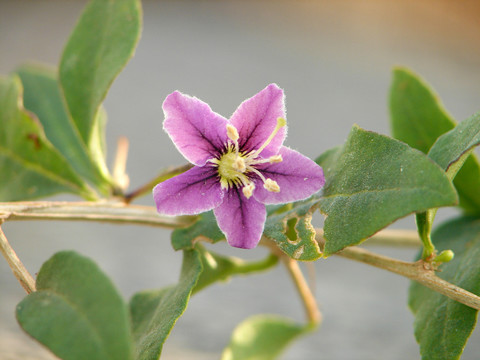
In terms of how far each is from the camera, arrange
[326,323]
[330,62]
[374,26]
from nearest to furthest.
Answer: [326,323], [330,62], [374,26]

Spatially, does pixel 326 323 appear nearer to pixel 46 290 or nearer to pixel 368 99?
pixel 46 290

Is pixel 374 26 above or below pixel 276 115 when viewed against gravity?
below

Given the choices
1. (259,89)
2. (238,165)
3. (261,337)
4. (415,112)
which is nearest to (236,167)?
(238,165)

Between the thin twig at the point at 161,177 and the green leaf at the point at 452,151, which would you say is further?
the thin twig at the point at 161,177

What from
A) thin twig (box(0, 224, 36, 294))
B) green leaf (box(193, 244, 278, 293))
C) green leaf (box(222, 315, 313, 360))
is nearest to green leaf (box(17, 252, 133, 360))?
thin twig (box(0, 224, 36, 294))

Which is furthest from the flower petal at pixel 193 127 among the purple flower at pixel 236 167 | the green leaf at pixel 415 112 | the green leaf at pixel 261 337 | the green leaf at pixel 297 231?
the green leaf at pixel 261 337

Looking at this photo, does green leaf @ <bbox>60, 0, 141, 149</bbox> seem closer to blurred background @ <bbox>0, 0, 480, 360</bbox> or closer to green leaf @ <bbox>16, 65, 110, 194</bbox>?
green leaf @ <bbox>16, 65, 110, 194</bbox>

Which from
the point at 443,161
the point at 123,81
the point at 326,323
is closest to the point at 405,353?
the point at 326,323

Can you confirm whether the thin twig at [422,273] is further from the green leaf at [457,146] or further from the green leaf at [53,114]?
the green leaf at [53,114]
